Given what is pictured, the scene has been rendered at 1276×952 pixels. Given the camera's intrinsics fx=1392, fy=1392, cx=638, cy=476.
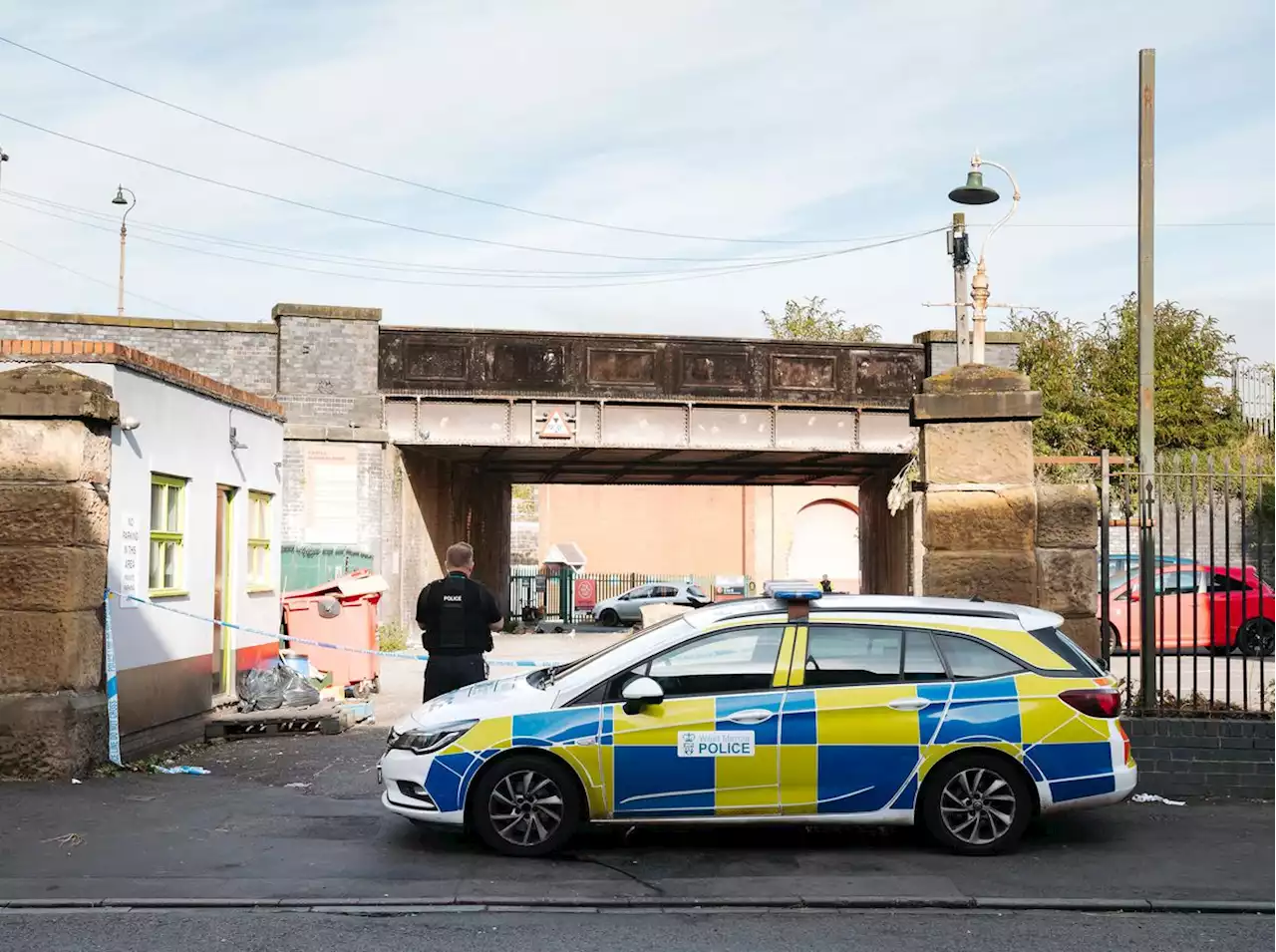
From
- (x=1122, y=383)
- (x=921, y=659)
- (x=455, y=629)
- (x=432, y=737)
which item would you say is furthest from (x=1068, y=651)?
(x=1122, y=383)

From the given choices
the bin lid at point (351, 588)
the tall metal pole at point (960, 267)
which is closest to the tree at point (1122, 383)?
the tall metal pole at point (960, 267)

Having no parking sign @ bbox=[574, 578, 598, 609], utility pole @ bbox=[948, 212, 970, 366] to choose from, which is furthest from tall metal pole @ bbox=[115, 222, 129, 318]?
utility pole @ bbox=[948, 212, 970, 366]

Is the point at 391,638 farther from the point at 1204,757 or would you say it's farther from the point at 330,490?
the point at 1204,757

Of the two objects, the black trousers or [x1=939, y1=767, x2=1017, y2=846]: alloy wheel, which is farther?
the black trousers

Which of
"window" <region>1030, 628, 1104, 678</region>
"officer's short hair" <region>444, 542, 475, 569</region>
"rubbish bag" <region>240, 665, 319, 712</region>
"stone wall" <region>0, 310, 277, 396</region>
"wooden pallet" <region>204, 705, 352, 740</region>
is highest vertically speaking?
"stone wall" <region>0, 310, 277, 396</region>

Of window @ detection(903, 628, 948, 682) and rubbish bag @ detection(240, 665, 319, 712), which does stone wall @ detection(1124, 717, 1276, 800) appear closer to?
window @ detection(903, 628, 948, 682)

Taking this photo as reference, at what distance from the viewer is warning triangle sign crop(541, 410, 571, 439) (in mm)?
30500

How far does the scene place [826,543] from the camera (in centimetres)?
5903

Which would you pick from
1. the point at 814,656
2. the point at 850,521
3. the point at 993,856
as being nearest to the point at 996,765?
the point at 993,856

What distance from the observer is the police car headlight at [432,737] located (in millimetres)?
7891

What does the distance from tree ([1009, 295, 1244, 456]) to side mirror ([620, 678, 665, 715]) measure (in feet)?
125

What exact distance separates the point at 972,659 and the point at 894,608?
1.75ft

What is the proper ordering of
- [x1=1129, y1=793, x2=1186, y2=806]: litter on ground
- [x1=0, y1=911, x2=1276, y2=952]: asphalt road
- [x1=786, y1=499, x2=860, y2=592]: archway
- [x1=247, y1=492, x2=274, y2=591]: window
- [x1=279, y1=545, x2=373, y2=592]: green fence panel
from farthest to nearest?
[x1=786, y1=499, x2=860, y2=592]: archway < [x1=279, y1=545, x2=373, y2=592]: green fence panel < [x1=247, y1=492, x2=274, y2=591]: window < [x1=1129, y1=793, x2=1186, y2=806]: litter on ground < [x1=0, y1=911, x2=1276, y2=952]: asphalt road

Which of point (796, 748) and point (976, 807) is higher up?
point (796, 748)
